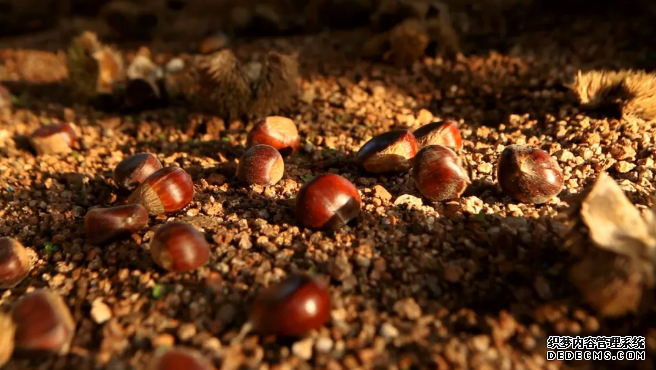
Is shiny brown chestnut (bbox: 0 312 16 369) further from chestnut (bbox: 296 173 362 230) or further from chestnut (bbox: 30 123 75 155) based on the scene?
chestnut (bbox: 30 123 75 155)

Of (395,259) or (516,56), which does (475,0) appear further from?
(395,259)

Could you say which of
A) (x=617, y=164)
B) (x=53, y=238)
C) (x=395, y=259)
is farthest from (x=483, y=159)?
(x=53, y=238)

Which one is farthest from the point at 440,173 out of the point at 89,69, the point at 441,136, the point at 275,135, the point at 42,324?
the point at 89,69

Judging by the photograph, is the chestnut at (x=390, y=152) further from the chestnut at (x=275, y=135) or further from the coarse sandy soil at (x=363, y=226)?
the chestnut at (x=275, y=135)

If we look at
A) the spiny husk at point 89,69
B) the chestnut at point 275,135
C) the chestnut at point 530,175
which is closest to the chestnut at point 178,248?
the chestnut at point 275,135

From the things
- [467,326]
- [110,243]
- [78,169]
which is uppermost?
[78,169]

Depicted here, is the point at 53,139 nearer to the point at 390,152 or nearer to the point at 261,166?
the point at 261,166
